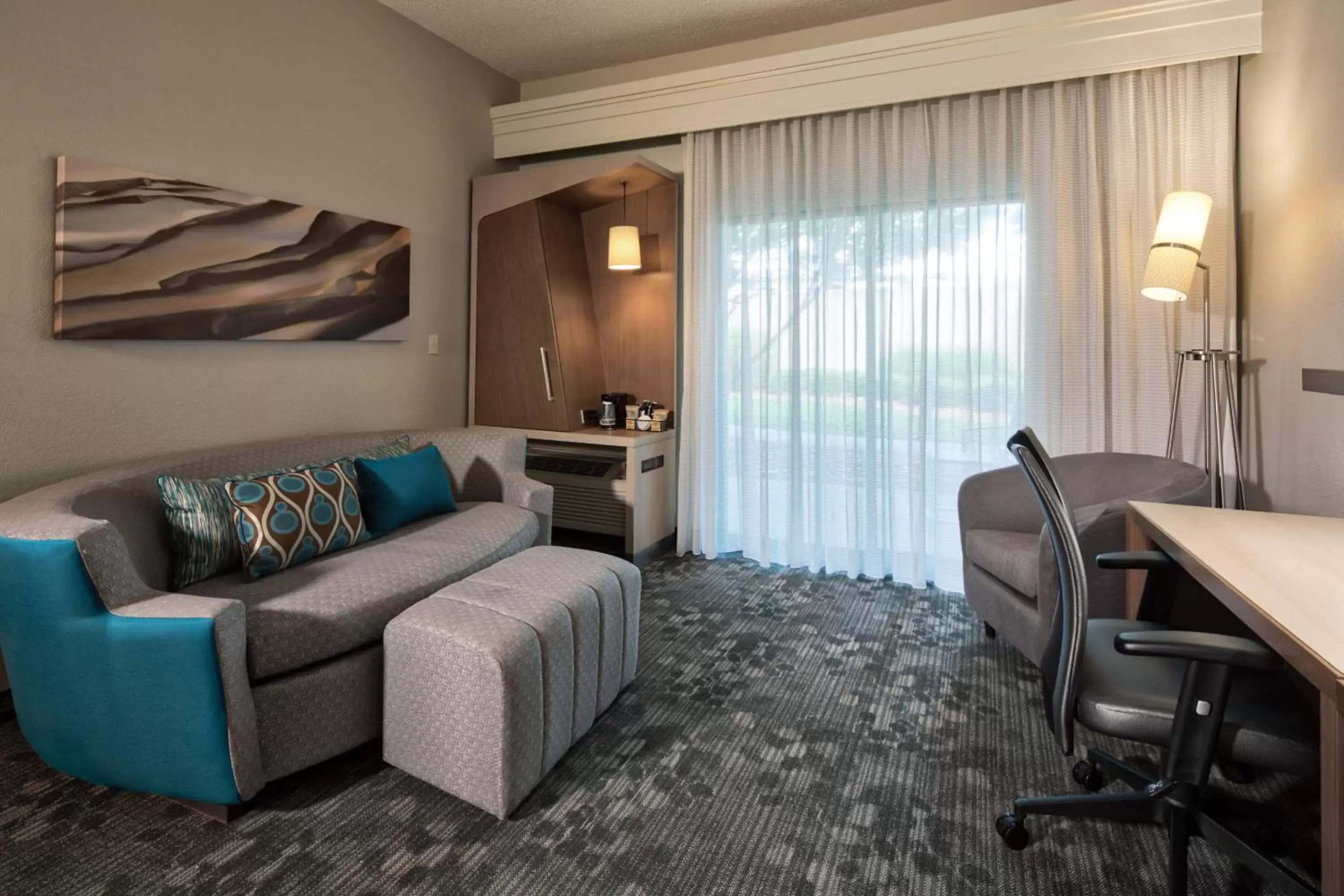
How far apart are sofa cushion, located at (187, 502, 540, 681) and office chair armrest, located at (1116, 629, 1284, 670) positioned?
6.23 feet

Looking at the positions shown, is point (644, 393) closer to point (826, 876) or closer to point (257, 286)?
point (257, 286)

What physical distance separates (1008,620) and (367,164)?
3.52m

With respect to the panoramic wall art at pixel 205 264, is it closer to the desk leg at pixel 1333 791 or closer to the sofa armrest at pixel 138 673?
the sofa armrest at pixel 138 673

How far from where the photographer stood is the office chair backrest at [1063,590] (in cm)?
151

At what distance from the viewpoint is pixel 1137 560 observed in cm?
183

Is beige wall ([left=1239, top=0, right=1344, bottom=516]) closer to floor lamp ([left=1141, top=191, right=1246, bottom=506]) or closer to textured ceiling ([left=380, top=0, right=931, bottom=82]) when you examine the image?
floor lamp ([left=1141, top=191, right=1246, bottom=506])

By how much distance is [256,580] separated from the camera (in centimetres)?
230

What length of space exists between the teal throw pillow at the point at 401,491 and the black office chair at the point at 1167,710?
231 cm

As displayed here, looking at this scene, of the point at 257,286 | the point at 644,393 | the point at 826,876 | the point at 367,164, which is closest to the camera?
the point at 826,876

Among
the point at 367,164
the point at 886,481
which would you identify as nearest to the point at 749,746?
the point at 886,481

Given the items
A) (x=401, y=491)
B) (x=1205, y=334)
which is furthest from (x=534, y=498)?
(x=1205, y=334)

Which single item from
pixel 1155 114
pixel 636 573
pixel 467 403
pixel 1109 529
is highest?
pixel 1155 114

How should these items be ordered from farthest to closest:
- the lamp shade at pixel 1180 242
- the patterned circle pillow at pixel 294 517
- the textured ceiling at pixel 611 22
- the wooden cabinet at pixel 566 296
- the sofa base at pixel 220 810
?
the wooden cabinet at pixel 566 296
the textured ceiling at pixel 611 22
the lamp shade at pixel 1180 242
the patterned circle pillow at pixel 294 517
the sofa base at pixel 220 810

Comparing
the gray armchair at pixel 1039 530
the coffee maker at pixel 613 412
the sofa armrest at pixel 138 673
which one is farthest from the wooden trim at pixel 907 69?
the sofa armrest at pixel 138 673
